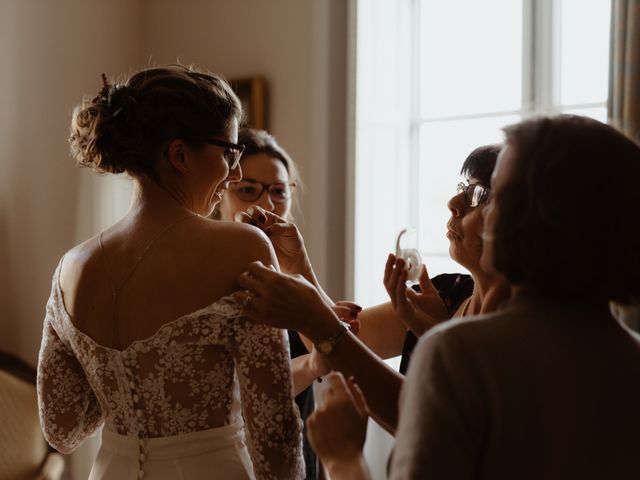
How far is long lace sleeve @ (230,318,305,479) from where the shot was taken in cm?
127

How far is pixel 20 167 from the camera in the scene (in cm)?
340

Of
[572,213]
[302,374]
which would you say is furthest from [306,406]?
[572,213]

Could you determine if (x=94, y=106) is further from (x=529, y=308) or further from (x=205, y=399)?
(x=529, y=308)

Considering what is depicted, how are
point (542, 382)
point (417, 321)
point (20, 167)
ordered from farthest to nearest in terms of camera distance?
point (20, 167) → point (417, 321) → point (542, 382)

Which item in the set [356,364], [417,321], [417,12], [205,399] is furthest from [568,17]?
[205,399]

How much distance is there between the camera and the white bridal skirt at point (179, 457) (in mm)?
1295

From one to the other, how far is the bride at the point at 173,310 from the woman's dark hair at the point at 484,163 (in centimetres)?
56

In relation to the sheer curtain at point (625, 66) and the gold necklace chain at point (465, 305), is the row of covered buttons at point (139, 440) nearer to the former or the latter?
the gold necklace chain at point (465, 305)

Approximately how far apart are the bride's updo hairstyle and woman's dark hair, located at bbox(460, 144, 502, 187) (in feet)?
1.90

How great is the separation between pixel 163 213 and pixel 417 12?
8.57 ft

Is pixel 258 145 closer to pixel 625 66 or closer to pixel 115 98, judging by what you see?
pixel 115 98

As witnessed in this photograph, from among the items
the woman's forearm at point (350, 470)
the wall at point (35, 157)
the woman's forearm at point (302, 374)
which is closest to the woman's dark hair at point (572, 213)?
the woman's forearm at point (350, 470)

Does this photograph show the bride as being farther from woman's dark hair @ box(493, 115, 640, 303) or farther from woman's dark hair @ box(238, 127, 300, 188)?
woman's dark hair @ box(238, 127, 300, 188)

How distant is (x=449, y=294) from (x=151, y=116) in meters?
0.95
